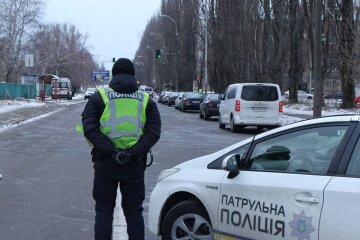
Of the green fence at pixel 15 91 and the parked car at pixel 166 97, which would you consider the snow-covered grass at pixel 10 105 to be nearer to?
the green fence at pixel 15 91

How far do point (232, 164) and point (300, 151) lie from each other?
1.78ft

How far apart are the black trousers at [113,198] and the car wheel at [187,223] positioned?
33cm

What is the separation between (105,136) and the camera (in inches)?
174

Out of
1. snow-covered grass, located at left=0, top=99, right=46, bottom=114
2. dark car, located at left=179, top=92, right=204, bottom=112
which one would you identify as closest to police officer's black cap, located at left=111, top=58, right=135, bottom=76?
snow-covered grass, located at left=0, top=99, right=46, bottom=114

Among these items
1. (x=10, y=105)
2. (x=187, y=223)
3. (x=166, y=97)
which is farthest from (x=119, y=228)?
(x=166, y=97)

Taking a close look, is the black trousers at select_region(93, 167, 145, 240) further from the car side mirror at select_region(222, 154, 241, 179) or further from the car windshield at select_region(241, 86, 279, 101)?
the car windshield at select_region(241, 86, 279, 101)

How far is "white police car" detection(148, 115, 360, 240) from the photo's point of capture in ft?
11.8

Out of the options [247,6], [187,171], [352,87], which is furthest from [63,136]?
[247,6]

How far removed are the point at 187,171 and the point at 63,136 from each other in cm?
1372

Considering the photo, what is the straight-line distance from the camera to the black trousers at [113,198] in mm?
4484

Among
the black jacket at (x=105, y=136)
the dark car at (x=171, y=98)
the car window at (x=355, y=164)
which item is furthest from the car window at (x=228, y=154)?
the dark car at (x=171, y=98)

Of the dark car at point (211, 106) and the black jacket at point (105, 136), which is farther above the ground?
the black jacket at point (105, 136)

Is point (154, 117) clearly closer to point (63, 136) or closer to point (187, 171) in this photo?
point (187, 171)

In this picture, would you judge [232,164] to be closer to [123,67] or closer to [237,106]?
[123,67]
